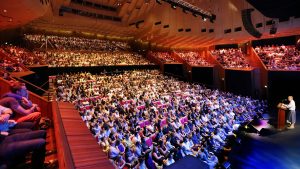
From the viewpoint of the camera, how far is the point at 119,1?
47.3 ft

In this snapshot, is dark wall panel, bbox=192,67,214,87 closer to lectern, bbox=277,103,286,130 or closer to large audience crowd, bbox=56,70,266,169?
large audience crowd, bbox=56,70,266,169

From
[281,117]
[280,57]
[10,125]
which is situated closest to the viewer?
[10,125]

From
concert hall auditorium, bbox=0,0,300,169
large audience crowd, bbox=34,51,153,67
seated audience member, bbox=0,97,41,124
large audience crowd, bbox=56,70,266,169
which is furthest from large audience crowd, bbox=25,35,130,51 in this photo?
seated audience member, bbox=0,97,41,124

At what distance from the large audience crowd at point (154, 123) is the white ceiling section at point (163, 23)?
172 inches

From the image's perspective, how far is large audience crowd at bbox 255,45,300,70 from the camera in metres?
9.72

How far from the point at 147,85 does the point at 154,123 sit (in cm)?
452

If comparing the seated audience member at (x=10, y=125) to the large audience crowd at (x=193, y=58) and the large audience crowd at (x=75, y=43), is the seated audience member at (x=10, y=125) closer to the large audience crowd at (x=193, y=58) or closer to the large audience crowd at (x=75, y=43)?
the large audience crowd at (x=75, y=43)

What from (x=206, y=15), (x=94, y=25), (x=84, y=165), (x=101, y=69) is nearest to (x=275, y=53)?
(x=206, y=15)

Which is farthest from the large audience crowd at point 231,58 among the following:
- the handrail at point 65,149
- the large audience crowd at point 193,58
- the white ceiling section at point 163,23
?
the handrail at point 65,149

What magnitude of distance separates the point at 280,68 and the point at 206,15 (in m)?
4.51

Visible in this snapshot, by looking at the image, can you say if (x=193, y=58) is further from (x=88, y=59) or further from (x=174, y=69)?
(x=88, y=59)

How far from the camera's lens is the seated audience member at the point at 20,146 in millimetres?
1196

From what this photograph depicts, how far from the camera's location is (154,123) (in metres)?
5.68

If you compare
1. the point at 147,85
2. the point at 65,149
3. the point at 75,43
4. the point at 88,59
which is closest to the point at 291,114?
the point at 147,85
